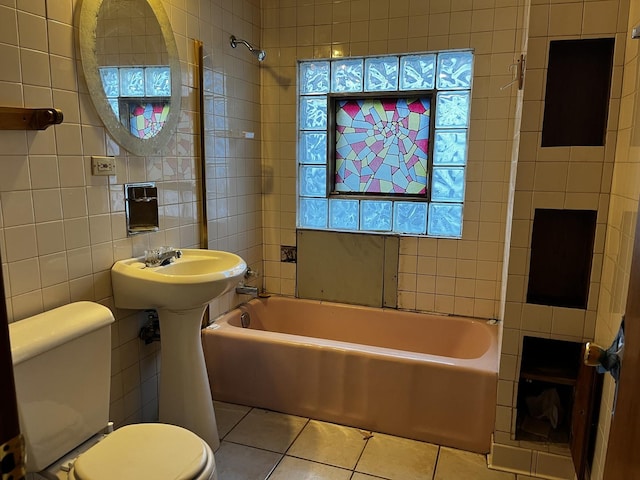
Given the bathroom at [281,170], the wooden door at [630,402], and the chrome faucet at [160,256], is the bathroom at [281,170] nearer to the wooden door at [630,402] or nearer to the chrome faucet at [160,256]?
the chrome faucet at [160,256]

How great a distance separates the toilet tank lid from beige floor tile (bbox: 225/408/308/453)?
100cm

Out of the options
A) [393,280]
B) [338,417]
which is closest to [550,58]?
[393,280]

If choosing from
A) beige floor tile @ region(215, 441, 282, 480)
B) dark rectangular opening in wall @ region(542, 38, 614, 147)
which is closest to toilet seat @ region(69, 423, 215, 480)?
beige floor tile @ region(215, 441, 282, 480)

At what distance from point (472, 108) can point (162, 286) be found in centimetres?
189

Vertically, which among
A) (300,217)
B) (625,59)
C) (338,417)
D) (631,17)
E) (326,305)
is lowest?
(338,417)

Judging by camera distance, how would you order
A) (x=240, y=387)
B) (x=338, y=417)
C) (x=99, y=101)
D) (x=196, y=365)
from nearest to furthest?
(x=99, y=101) → (x=196, y=365) → (x=338, y=417) → (x=240, y=387)

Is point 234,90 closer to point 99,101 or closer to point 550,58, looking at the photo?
point 99,101

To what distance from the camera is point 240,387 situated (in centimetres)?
259

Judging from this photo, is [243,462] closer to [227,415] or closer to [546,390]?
Answer: [227,415]

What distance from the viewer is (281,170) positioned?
122 inches

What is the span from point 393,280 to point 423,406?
2.83ft

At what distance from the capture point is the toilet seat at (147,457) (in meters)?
1.37

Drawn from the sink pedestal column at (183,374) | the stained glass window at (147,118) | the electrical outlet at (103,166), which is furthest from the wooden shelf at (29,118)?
the sink pedestal column at (183,374)

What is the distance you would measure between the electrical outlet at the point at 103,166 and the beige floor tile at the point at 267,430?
53.6 inches
